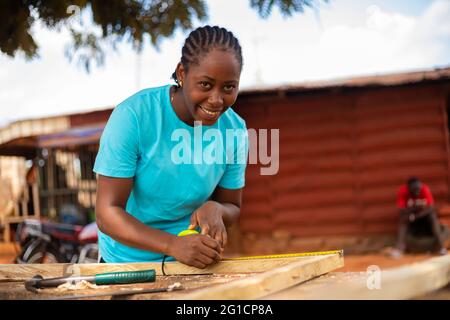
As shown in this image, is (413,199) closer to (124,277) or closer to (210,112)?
(210,112)

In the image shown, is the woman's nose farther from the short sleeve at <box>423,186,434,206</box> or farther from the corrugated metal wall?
the corrugated metal wall

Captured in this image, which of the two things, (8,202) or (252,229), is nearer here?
(252,229)

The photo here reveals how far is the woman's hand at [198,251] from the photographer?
170 centimetres

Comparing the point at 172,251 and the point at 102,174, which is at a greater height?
the point at 102,174

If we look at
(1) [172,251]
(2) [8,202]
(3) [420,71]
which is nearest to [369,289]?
(1) [172,251]

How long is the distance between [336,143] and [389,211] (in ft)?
5.14

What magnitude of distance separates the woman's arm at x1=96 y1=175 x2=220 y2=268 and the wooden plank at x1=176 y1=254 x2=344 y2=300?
0.33 meters

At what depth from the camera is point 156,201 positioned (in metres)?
1.97

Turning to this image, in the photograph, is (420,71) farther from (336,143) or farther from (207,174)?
(207,174)

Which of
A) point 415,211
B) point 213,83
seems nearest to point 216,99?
point 213,83

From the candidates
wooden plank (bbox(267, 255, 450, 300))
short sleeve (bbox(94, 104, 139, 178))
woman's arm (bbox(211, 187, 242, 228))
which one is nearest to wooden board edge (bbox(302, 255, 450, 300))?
wooden plank (bbox(267, 255, 450, 300))

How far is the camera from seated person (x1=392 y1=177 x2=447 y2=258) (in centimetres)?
896

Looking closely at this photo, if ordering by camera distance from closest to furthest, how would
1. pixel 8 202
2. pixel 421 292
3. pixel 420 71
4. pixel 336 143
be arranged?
pixel 421 292
pixel 420 71
pixel 336 143
pixel 8 202

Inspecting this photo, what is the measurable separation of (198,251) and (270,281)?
1.63 ft
